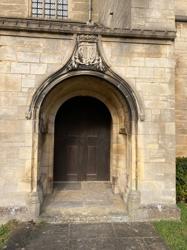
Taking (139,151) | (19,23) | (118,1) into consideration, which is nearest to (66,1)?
(118,1)

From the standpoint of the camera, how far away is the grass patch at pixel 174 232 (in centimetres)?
443

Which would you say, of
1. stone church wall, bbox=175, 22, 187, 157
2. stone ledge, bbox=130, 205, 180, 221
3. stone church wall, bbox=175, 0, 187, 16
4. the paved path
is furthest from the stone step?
stone church wall, bbox=175, 0, 187, 16

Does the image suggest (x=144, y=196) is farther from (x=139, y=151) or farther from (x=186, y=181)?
(x=186, y=181)

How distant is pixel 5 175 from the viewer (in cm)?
538

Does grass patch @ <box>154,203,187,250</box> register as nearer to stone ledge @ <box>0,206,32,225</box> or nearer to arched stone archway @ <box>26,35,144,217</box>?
arched stone archway @ <box>26,35,144,217</box>

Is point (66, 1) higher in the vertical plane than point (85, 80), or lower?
higher

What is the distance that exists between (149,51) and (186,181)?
12.4ft

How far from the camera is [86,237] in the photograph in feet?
15.4

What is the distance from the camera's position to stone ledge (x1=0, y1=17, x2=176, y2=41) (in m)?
5.40

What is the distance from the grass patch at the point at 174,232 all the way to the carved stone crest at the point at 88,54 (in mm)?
3750

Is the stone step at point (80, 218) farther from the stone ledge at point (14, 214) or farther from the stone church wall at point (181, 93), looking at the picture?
the stone church wall at point (181, 93)

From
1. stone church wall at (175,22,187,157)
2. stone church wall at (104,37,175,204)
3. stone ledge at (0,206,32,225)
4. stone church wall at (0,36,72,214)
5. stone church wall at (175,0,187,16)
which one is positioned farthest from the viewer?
stone church wall at (175,0,187,16)

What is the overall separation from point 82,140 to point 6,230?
3.54 meters

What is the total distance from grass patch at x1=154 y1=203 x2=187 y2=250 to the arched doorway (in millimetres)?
2626
